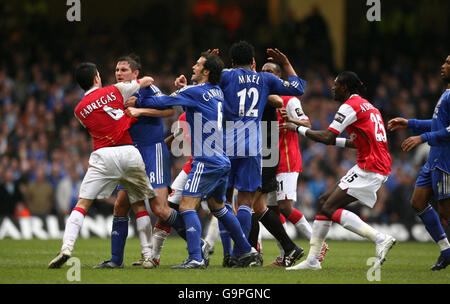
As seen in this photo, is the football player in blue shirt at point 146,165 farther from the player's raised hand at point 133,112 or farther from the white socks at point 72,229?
the white socks at point 72,229

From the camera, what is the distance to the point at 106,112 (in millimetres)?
8836

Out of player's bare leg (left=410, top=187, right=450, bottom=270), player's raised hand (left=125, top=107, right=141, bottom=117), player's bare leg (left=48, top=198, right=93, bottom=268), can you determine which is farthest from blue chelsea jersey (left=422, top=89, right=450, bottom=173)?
player's bare leg (left=48, top=198, right=93, bottom=268)

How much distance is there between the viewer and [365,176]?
891 cm

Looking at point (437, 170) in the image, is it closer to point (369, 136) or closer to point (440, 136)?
point (440, 136)

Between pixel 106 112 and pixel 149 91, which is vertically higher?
pixel 149 91

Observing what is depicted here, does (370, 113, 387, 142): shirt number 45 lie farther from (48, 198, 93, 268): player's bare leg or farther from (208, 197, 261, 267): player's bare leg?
(48, 198, 93, 268): player's bare leg

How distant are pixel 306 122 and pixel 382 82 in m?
12.9

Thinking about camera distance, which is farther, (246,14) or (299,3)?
(246,14)

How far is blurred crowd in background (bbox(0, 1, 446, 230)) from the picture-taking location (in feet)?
61.6

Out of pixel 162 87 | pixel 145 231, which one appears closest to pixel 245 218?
pixel 145 231

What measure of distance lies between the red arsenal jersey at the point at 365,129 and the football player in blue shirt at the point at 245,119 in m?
0.90

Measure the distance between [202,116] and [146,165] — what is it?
3.66 ft
